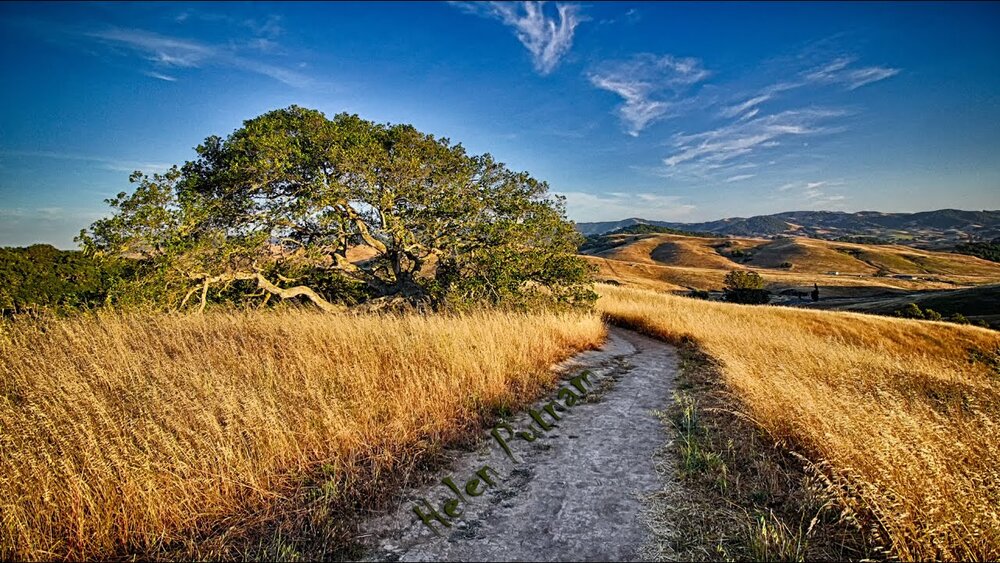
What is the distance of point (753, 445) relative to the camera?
215 inches

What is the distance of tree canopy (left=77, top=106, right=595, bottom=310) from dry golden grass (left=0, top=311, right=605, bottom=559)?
2.67m

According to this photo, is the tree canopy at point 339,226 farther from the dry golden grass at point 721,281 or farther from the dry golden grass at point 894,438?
the dry golden grass at point 721,281

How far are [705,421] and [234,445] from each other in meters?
6.35

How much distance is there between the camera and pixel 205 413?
458cm

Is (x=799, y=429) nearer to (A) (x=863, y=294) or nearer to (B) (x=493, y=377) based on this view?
(B) (x=493, y=377)

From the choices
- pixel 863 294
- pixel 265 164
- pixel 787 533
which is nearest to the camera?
pixel 787 533

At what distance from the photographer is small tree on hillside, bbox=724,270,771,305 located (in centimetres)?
5941

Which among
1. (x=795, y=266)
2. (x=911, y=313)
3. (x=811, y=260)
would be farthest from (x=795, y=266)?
(x=911, y=313)

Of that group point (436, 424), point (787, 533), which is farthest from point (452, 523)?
point (787, 533)

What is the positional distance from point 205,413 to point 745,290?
6789cm

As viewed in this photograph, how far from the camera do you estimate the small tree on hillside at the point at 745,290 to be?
5941 centimetres

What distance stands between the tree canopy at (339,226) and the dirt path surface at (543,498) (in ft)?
24.0

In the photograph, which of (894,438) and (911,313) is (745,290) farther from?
(894,438)

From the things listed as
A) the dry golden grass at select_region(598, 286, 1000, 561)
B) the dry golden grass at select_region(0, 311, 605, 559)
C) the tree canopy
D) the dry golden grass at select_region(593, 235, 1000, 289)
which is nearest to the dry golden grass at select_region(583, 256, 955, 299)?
the dry golden grass at select_region(593, 235, 1000, 289)
